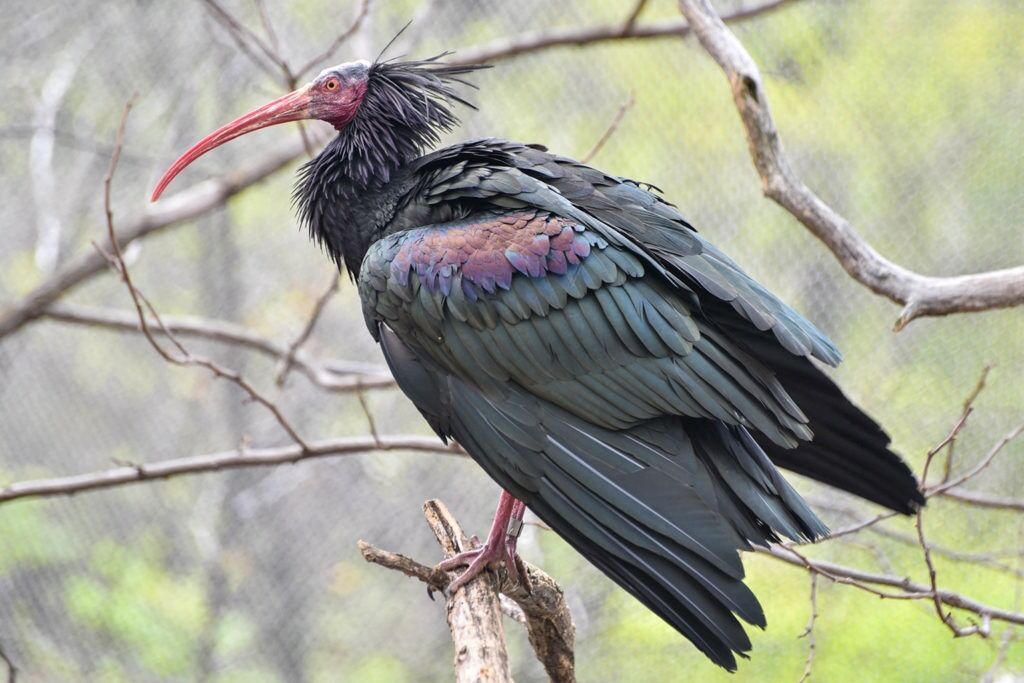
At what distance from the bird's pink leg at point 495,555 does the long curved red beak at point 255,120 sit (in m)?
1.69

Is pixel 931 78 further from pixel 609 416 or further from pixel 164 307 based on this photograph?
pixel 164 307

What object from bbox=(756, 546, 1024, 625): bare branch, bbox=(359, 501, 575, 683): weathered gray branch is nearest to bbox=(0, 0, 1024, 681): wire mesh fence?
bbox=(756, 546, 1024, 625): bare branch

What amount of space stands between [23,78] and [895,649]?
5.73 metres

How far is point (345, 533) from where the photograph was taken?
22.2 ft

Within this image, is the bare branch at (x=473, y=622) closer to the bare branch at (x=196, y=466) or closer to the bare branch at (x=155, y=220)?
the bare branch at (x=196, y=466)

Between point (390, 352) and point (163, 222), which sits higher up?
point (163, 222)

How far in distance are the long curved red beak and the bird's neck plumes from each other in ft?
0.64

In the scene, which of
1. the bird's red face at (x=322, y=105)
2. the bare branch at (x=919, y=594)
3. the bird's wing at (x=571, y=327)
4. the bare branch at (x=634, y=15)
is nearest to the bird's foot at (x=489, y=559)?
the bird's wing at (x=571, y=327)

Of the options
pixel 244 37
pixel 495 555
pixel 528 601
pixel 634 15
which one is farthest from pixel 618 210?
pixel 244 37

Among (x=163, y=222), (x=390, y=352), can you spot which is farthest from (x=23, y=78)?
(x=390, y=352)

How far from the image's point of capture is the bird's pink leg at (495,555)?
3543 millimetres

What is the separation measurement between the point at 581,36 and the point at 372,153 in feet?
8.21

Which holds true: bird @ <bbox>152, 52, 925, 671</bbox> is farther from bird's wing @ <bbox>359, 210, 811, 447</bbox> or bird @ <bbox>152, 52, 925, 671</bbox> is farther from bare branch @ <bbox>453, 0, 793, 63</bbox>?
bare branch @ <bbox>453, 0, 793, 63</bbox>

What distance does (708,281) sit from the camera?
3.40 m
